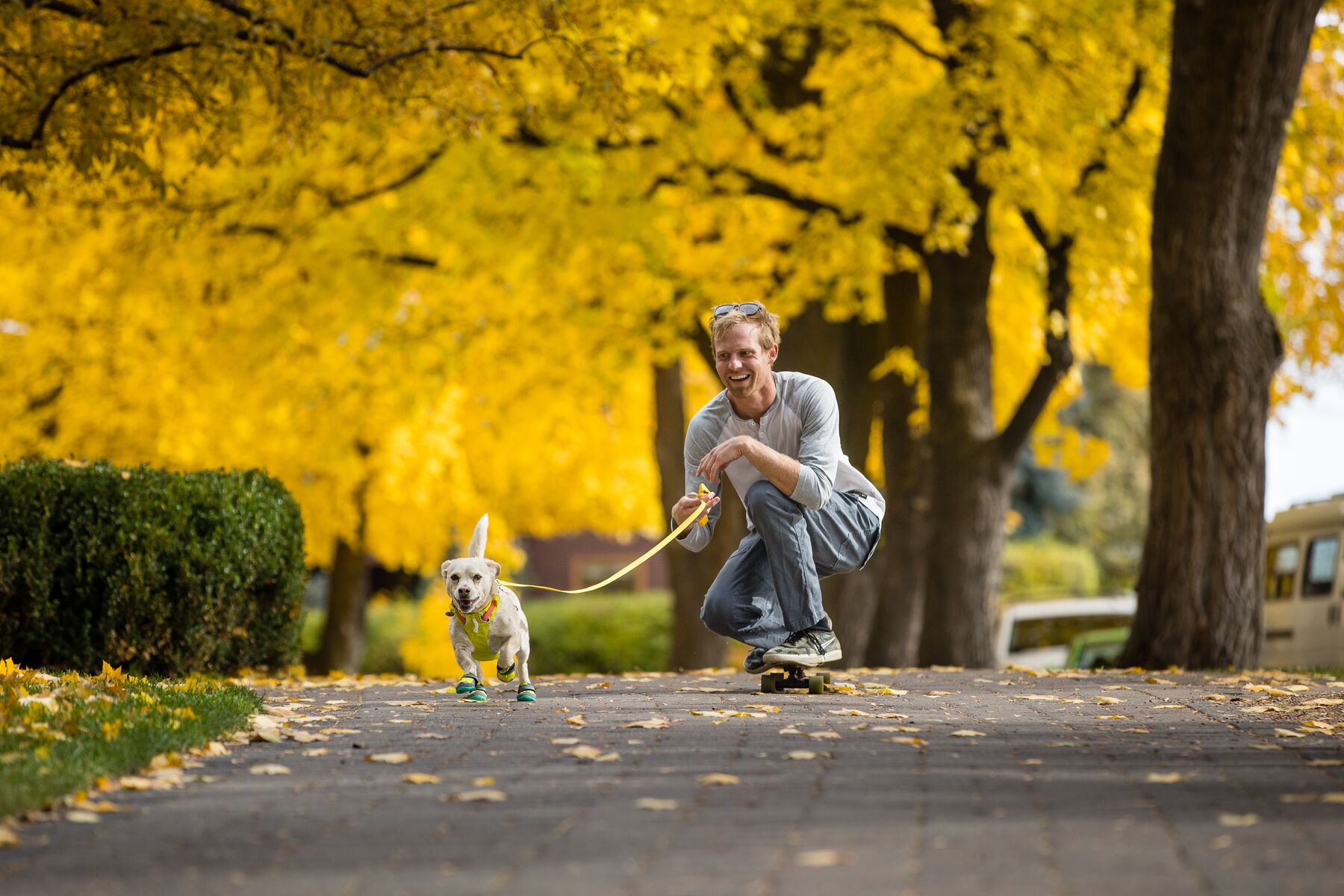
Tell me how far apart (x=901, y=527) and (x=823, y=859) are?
12765 millimetres

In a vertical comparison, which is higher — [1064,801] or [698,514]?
[698,514]

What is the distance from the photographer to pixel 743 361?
7191 mm

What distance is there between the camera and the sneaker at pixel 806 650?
7453 mm

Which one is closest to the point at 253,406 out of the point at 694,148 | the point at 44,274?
the point at 44,274

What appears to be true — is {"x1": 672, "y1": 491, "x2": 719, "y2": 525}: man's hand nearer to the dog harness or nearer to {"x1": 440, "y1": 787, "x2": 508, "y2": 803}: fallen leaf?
the dog harness

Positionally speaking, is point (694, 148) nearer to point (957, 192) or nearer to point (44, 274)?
point (957, 192)

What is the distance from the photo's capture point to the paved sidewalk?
3715 mm

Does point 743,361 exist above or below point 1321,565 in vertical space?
above

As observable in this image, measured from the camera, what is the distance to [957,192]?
46.3 feet

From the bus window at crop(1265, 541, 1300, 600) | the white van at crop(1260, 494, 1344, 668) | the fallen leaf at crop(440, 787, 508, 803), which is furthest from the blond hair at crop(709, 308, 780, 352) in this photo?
the bus window at crop(1265, 541, 1300, 600)

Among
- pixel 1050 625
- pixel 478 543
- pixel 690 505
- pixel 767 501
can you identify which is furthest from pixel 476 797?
pixel 1050 625

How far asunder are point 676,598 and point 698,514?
420 inches

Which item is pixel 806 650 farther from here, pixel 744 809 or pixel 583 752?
pixel 744 809

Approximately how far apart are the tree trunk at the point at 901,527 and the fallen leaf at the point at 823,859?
1222 cm
